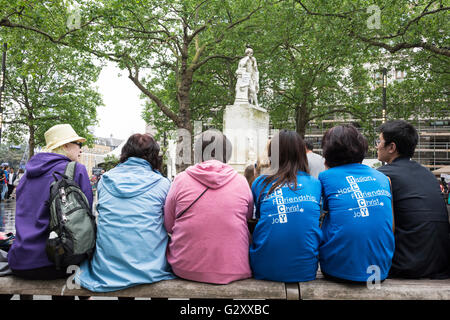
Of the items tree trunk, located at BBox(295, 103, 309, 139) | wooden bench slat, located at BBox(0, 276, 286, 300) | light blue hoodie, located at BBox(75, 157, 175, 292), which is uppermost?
tree trunk, located at BBox(295, 103, 309, 139)

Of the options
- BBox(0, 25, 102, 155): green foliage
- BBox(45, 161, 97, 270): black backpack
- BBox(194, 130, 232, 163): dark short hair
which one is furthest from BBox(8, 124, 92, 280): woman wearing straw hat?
BBox(0, 25, 102, 155): green foliage

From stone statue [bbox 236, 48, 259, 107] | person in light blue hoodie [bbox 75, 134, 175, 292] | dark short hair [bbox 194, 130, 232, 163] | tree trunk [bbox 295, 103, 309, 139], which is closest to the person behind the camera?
person in light blue hoodie [bbox 75, 134, 175, 292]

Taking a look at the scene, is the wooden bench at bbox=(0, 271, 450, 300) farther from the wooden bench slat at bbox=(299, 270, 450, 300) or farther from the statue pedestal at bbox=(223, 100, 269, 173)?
the statue pedestal at bbox=(223, 100, 269, 173)

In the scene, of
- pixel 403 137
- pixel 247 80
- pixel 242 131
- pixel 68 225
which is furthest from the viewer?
pixel 247 80

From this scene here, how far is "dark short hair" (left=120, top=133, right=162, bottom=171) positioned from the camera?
308 centimetres

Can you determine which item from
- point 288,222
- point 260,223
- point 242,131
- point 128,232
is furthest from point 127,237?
point 242,131

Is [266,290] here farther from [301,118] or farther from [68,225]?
[301,118]

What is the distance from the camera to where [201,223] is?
2.66 m

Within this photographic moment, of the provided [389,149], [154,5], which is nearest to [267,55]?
[154,5]

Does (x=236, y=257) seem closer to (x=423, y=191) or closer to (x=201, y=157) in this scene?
(x=201, y=157)

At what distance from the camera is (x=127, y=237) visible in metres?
2.69

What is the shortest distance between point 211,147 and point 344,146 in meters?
1.08

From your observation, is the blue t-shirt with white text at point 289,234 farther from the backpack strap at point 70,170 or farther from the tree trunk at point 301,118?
the tree trunk at point 301,118

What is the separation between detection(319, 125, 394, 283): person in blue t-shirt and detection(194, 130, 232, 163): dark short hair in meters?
0.86
